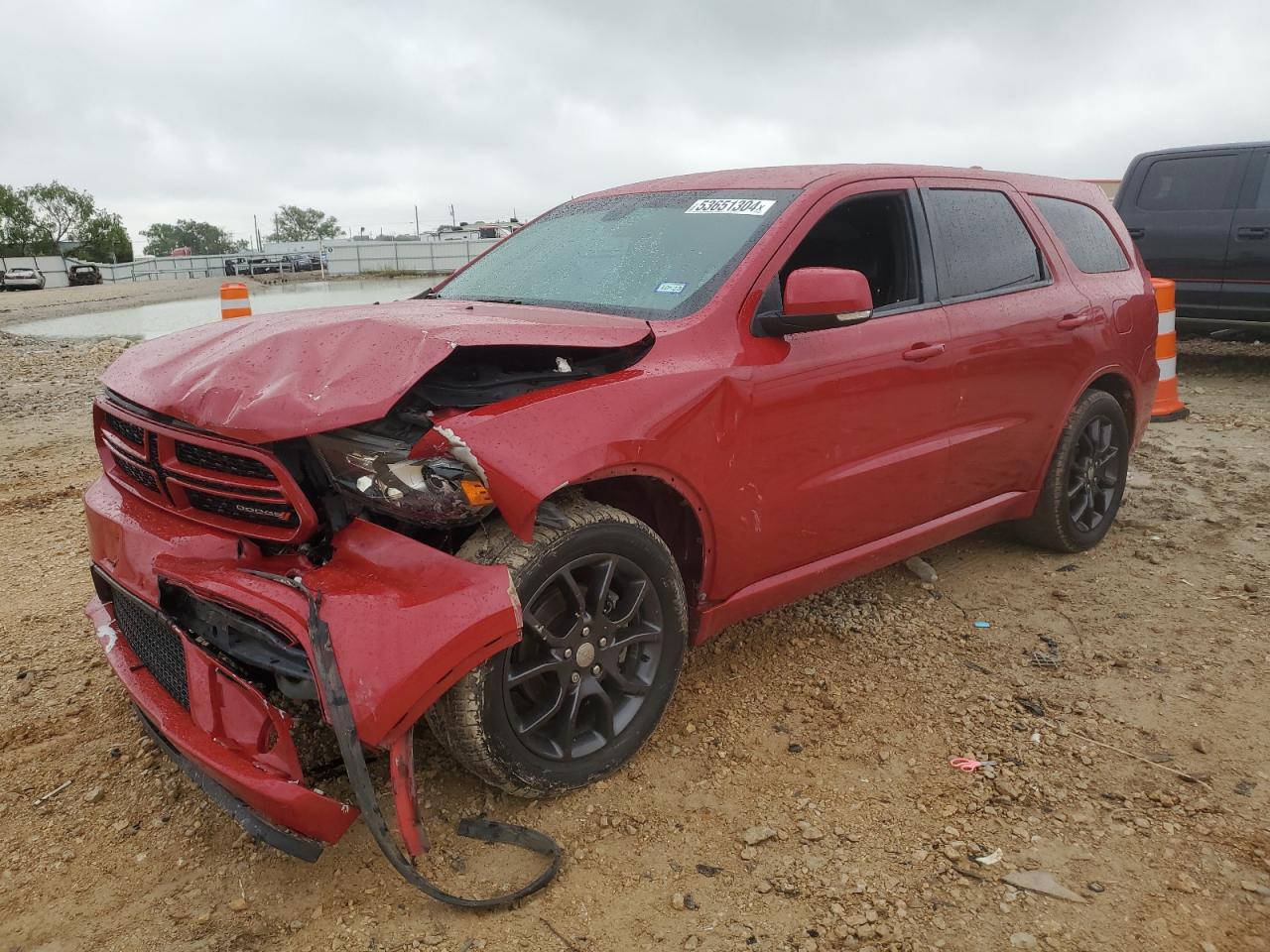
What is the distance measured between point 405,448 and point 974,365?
233 cm

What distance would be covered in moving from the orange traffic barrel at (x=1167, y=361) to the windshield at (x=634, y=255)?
15.1 ft

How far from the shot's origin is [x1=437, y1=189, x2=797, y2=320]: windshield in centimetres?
316

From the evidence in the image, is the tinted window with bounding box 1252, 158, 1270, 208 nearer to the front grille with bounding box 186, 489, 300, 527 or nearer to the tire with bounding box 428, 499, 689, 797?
the tire with bounding box 428, 499, 689, 797

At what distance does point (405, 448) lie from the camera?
239 centimetres

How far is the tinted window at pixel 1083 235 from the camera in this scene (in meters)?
4.45

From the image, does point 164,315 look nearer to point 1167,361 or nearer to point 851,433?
point 1167,361

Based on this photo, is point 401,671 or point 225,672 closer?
point 401,671

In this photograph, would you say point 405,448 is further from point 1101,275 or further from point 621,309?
point 1101,275

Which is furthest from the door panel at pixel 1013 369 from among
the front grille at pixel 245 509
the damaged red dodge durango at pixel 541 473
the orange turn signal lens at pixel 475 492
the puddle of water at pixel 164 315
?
the puddle of water at pixel 164 315

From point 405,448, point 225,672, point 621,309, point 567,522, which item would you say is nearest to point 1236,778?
point 567,522

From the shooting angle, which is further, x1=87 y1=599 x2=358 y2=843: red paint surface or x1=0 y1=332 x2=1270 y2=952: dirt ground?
x1=0 y1=332 x2=1270 y2=952: dirt ground

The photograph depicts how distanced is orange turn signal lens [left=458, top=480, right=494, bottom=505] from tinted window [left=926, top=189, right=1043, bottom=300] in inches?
85.2

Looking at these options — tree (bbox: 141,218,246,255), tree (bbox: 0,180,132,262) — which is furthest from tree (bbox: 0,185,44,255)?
tree (bbox: 141,218,246,255)

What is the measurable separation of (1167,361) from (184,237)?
447 ft
